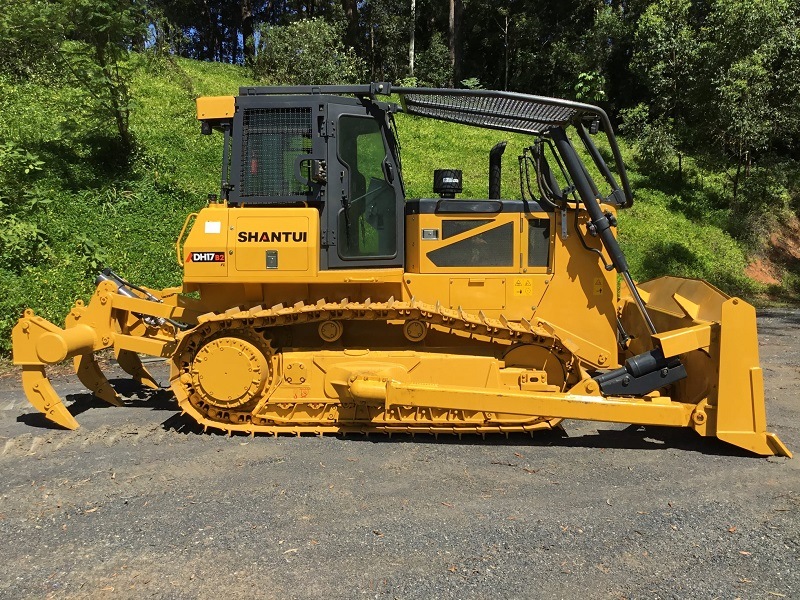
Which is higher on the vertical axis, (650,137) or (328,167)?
(650,137)

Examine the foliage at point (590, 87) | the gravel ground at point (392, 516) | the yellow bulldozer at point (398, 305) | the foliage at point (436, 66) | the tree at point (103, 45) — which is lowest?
the gravel ground at point (392, 516)

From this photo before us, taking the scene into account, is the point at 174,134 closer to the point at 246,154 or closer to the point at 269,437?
the point at 246,154

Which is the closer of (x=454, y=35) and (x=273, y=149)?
(x=273, y=149)

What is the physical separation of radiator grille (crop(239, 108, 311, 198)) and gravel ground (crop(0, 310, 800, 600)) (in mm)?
2181

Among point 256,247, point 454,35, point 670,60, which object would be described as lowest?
point 256,247

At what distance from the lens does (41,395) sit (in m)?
5.09

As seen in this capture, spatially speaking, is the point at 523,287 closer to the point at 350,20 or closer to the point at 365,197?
the point at 365,197

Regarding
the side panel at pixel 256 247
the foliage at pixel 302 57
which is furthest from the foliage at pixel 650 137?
the side panel at pixel 256 247

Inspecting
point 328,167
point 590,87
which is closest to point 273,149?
point 328,167

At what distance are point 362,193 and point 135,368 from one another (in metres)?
3.60

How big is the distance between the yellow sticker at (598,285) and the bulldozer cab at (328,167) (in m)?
1.82

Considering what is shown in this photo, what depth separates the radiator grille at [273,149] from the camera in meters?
4.85

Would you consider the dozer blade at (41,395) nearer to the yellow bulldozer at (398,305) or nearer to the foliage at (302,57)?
the yellow bulldozer at (398,305)

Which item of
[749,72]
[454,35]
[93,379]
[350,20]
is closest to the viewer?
[93,379]
